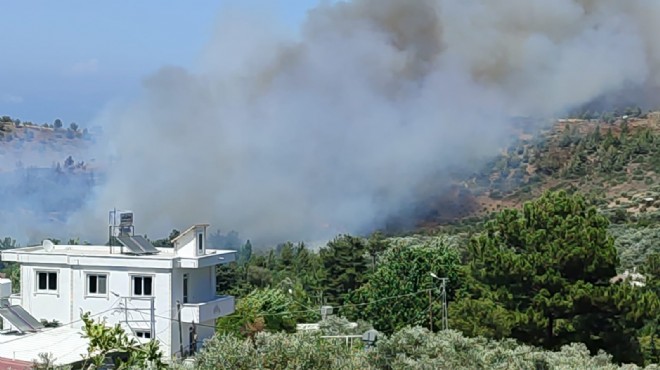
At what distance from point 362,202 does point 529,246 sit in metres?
23.8

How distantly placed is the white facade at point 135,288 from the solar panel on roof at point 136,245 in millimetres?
168

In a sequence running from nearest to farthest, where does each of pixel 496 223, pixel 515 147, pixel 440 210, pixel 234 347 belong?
pixel 234 347 → pixel 496 223 → pixel 440 210 → pixel 515 147

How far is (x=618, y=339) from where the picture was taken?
18.5m

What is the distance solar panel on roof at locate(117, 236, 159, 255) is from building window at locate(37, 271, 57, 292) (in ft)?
5.25

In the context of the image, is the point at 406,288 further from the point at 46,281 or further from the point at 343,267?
the point at 46,281

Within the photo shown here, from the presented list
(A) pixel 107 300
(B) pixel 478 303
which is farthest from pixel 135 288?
(B) pixel 478 303

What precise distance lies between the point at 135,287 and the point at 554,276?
322 inches

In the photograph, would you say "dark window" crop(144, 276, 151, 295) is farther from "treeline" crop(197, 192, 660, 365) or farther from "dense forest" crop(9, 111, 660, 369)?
"dense forest" crop(9, 111, 660, 369)

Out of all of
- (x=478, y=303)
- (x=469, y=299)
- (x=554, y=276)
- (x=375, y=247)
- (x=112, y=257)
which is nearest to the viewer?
(x=554, y=276)

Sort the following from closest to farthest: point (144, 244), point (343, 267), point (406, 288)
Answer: point (144, 244), point (406, 288), point (343, 267)

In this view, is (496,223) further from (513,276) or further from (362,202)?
(362,202)

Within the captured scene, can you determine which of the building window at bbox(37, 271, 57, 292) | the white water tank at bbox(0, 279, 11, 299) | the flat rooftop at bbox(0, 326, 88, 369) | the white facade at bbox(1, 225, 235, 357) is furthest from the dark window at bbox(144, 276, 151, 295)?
the flat rooftop at bbox(0, 326, 88, 369)

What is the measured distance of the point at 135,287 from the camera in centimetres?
2138

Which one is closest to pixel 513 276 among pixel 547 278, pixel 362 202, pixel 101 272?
pixel 547 278
